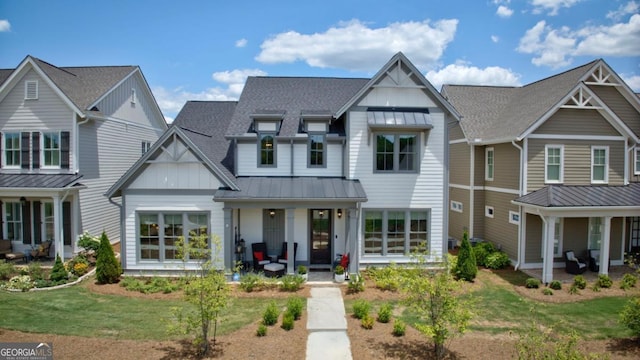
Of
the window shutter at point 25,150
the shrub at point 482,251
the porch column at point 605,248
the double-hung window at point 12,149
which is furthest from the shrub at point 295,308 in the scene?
the double-hung window at point 12,149

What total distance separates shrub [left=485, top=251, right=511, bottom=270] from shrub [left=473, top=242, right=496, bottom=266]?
0.22 m

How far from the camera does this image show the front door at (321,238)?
1720 cm

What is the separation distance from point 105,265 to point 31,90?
10004 millimetres

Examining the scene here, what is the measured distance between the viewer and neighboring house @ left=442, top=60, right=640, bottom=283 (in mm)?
15852

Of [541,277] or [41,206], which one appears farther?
[41,206]

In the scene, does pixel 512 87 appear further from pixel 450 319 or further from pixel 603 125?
pixel 450 319

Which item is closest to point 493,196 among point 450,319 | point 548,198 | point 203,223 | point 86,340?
point 548,198

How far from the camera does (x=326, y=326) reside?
11.1 m

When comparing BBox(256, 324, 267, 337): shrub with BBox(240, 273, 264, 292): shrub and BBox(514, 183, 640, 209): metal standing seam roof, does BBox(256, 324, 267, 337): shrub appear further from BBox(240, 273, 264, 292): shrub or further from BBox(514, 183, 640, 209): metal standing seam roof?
BBox(514, 183, 640, 209): metal standing seam roof

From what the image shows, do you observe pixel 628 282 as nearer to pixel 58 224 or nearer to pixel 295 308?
pixel 295 308

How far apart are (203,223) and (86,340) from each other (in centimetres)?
627

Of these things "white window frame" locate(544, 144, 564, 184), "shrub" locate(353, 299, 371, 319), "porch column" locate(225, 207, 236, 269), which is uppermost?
"white window frame" locate(544, 144, 564, 184)

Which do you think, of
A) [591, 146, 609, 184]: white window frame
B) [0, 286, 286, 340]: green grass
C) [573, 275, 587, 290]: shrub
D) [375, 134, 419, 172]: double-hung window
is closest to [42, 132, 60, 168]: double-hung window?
[0, 286, 286, 340]: green grass

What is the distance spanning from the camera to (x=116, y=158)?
862 inches
